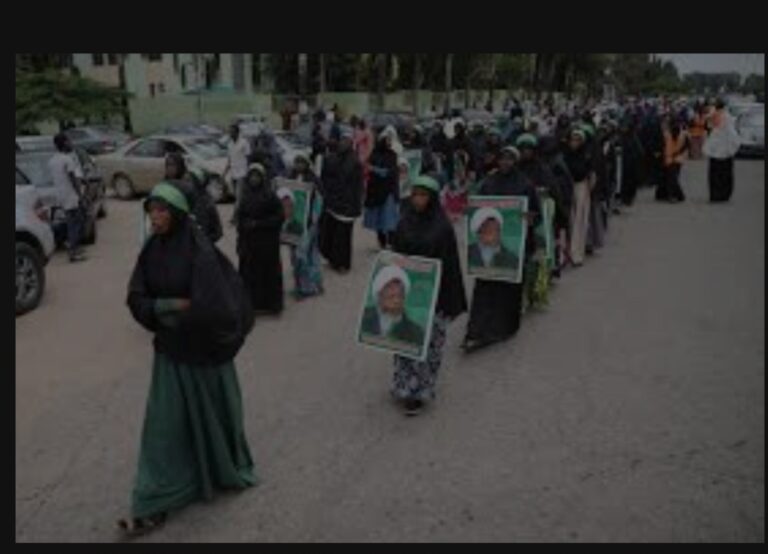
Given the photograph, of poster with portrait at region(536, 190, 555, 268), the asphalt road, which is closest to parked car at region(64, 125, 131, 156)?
the asphalt road

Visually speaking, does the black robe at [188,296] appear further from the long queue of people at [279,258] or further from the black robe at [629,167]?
the black robe at [629,167]

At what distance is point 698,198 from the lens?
65.0 feet

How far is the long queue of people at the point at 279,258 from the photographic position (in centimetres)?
483

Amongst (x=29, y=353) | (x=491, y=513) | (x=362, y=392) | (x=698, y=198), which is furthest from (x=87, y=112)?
(x=491, y=513)

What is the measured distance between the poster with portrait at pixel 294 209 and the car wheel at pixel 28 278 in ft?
8.39

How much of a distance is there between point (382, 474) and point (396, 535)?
0.78 m

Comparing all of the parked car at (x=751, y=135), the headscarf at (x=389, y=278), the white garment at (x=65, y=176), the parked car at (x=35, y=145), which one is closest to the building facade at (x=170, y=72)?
the parked car at (x=751, y=135)

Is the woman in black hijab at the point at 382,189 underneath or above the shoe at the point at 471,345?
above

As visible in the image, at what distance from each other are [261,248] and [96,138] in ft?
64.4

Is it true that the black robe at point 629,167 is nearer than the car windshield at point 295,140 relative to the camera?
Yes

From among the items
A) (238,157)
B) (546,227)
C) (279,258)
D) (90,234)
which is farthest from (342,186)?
(238,157)

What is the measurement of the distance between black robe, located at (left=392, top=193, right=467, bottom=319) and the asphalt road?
0.75 metres

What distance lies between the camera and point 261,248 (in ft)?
31.3

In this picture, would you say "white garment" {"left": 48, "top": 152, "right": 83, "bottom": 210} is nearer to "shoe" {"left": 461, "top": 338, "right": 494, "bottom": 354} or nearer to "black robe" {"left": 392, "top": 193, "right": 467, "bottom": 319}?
"shoe" {"left": 461, "top": 338, "right": 494, "bottom": 354}
